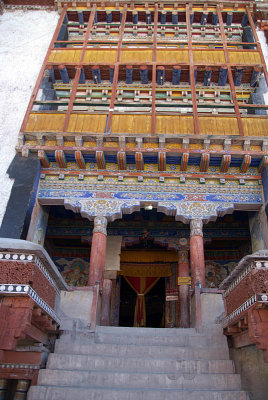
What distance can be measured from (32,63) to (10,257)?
9593 mm

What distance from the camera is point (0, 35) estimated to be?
13.7 m

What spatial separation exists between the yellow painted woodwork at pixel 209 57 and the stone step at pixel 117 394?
1013cm

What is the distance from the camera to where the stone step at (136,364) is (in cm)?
600

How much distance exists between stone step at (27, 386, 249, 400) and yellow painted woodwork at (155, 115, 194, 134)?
672cm

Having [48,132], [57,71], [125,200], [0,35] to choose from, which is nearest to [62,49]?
[57,71]

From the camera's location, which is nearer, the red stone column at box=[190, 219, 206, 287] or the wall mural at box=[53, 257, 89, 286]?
the red stone column at box=[190, 219, 206, 287]

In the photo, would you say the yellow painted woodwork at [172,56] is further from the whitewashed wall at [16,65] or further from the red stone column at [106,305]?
the red stone column at [106,305]

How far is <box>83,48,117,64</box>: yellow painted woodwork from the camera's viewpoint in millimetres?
12375

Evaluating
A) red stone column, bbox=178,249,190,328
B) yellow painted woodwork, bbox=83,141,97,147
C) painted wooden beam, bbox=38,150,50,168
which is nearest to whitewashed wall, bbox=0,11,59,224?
painted wooden beam, bbox=38,150,50,168

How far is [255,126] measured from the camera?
1035 centimetres

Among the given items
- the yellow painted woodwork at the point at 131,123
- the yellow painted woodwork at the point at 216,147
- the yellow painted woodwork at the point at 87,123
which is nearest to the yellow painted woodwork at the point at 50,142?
the yellow painted woodwork at the point at 87,123

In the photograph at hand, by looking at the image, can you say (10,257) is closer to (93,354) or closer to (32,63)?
(93,354)

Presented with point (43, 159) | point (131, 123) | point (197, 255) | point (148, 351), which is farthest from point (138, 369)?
point (131, 123)

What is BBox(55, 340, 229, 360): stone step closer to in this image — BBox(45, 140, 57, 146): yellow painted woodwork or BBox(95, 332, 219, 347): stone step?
BBox(95, 332, 219, 347): stone step
